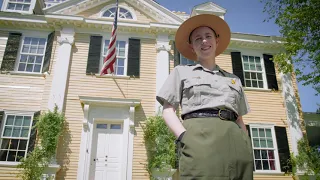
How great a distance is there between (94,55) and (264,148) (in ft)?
26.9

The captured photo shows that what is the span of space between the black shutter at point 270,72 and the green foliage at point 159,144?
223 inches

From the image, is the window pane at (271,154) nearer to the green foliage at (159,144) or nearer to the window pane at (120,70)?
the green foliage at (159,144)

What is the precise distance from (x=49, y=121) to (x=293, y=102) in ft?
33.8

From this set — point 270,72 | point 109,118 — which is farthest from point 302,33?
point 109,118

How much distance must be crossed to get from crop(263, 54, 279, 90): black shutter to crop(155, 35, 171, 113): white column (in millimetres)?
4756

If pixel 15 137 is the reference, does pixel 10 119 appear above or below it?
above

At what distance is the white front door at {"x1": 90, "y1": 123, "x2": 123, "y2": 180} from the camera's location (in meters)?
8.66

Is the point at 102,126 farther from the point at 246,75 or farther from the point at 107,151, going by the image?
the point at 246,75

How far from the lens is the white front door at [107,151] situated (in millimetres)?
8664

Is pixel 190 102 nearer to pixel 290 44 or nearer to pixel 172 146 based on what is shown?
pixel 172 146

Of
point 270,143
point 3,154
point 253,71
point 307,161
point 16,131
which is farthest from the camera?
point 253,71

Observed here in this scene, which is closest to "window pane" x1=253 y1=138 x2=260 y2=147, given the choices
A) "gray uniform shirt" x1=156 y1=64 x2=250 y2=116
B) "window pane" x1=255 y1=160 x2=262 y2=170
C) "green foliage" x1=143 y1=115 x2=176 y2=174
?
"window pane" x1=255 y1=160 x2=262 y2=170

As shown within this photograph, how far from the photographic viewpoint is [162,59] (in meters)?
10.5

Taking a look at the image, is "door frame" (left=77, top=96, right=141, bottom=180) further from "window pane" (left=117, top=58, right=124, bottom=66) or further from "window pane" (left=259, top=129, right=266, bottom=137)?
"window pane" (left=259, top=129, right=266, bottom=137)
